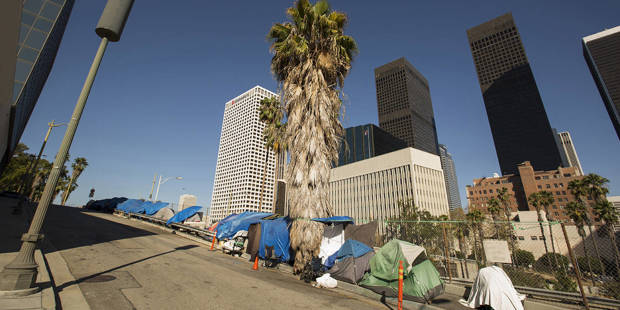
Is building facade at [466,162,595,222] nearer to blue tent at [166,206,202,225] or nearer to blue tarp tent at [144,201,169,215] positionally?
blue tent at [166,206,202,225]

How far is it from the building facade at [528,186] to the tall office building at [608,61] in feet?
249

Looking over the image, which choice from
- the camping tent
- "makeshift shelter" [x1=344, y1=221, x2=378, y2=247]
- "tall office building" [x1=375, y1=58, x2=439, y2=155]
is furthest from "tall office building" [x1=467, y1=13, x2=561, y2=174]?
the camping tent

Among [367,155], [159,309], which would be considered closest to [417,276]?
[159,309]

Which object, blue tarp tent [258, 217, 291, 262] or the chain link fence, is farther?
blue tarp tent [258, 217, 291, 262]

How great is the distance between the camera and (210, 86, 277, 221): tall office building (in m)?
171

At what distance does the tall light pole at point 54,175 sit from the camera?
4476 millimetres

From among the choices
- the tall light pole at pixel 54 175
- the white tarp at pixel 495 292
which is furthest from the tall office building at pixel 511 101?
the tall light pole at pixel 54 175

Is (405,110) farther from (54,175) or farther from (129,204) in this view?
(54,175)

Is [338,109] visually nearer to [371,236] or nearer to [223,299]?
[371,236]

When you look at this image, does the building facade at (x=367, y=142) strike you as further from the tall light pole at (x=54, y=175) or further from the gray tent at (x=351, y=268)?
the tall light pole at (x=54, y=175)

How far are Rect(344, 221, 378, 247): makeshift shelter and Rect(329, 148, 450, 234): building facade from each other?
83130 millimetres

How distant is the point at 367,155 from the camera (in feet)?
504

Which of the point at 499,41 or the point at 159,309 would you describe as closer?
the point at 159,309

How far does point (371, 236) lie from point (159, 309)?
882 cm
